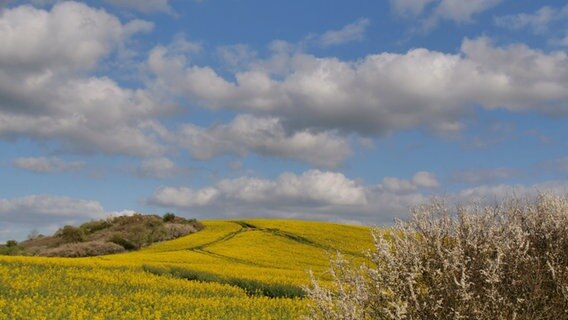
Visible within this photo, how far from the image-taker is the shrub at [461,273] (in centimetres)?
768

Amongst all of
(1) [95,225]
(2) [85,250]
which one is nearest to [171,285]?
(2) [85,250]

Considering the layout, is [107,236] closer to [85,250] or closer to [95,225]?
[85,250]

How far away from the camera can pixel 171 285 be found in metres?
25.1

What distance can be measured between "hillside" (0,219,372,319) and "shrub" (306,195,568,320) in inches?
22.4

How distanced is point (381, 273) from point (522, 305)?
1828 millimetres

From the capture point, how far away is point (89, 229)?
67.3m

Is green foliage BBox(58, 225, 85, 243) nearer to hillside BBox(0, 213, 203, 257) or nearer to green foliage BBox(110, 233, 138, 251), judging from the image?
hillside BBox(0, 213, 203, 257)

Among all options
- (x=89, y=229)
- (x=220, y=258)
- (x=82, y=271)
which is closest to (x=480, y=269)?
(x=82, y=271)

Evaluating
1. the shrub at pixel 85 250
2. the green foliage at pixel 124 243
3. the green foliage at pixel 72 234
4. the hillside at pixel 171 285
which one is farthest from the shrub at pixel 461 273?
the green foliage at pixel 72 234

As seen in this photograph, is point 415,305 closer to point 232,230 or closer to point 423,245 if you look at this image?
point 423,245

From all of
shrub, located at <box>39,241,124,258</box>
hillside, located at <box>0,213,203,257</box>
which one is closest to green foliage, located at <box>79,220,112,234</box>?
hillside, located at <box>0,213,203,257</box>

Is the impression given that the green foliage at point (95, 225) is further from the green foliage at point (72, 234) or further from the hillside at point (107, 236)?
the green foliage at point (72, 234)

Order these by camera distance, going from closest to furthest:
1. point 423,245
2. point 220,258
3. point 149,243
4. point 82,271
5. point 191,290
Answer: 1. point 423,245
2. point 191,290
3. point 82,271
4. point 220,258
5. point 149,243

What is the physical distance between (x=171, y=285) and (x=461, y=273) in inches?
745
